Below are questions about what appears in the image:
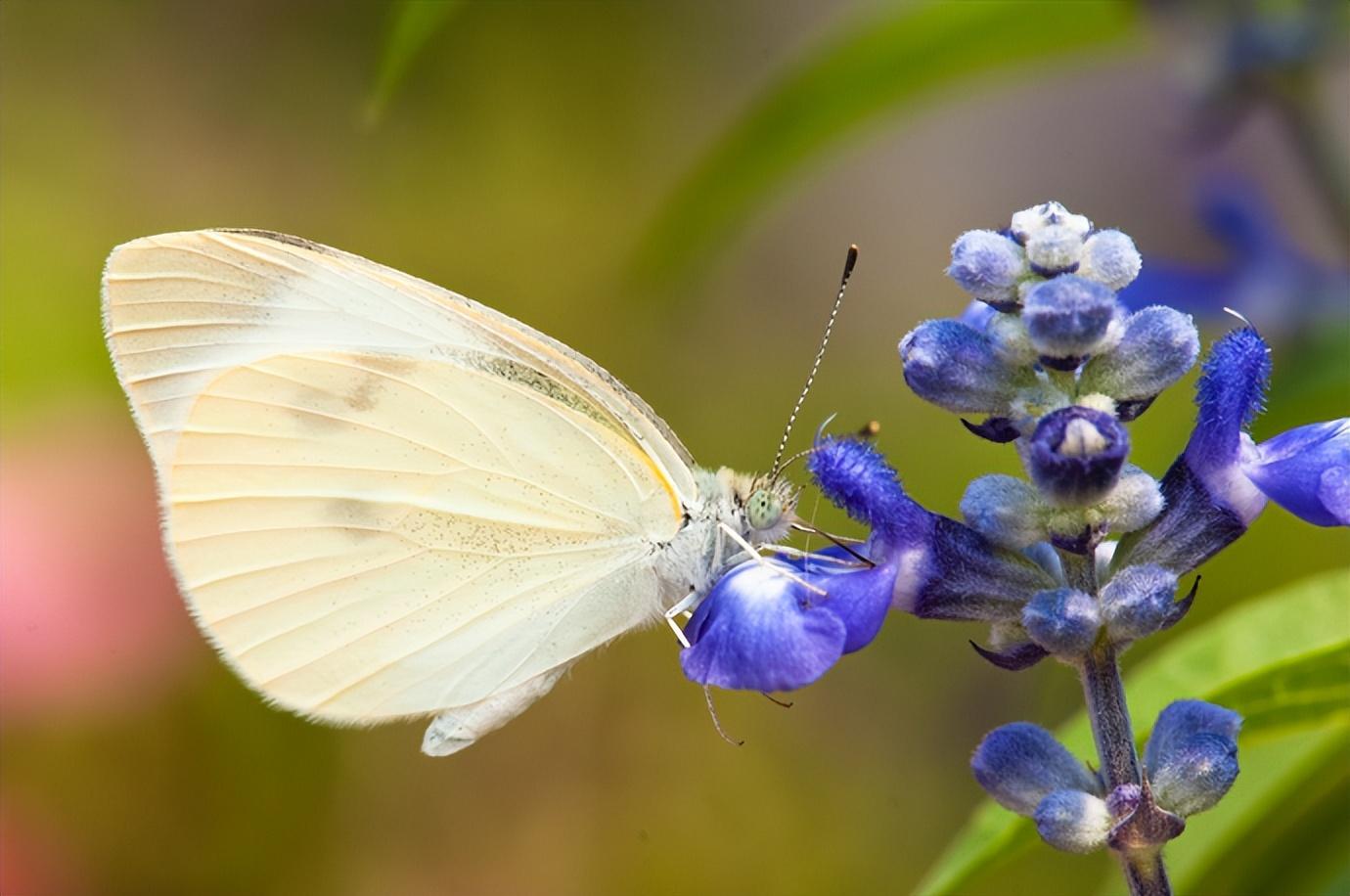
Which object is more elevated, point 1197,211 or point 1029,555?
point 1197,211

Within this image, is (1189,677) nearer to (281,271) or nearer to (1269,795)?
(1269,795)

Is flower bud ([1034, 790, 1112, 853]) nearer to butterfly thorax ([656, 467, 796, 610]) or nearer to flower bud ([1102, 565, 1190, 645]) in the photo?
flower bud ([1102, 565, 1190, 645])

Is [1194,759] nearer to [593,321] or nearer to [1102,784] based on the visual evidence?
[1102,784]

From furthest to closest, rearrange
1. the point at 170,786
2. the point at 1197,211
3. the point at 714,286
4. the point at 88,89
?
the point at 714,286 → the point at 88,89 → the point at 1197,211 → the point at 170,786

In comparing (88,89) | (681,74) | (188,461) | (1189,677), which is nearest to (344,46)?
(88,89)

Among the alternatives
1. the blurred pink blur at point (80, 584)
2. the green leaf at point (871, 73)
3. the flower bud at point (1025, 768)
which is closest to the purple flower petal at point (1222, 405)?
the flower bud at point (1025, 768)

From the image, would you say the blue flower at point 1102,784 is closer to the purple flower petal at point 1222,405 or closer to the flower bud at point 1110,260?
the purple flower petal at point 1222,405

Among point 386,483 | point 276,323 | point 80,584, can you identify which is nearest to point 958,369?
point 386,483
